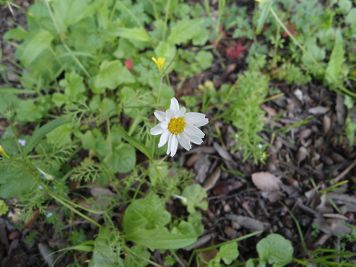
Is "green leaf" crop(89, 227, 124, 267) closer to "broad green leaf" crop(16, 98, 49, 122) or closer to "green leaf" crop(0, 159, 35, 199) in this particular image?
"green leaf" crop(0, 159, 35, 199)

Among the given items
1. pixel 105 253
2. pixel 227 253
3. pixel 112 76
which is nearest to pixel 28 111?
pixel 112 76

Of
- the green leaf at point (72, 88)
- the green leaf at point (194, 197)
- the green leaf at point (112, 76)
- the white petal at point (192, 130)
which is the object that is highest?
the white petal at point (192, 130)

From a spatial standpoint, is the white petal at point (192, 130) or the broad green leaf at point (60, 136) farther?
the broad green leaf at point (60, 136)

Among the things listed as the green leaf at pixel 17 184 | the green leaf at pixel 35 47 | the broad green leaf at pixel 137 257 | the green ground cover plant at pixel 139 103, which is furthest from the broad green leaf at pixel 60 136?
the broad green leaf at pixel 137 257

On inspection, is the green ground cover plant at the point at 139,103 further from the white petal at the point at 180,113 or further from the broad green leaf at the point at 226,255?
the white petal at the point at 180,113

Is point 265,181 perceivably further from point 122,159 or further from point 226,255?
point 122,159

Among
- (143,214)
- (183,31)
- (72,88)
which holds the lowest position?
(143,214)

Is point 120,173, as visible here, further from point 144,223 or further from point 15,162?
point 15,162
